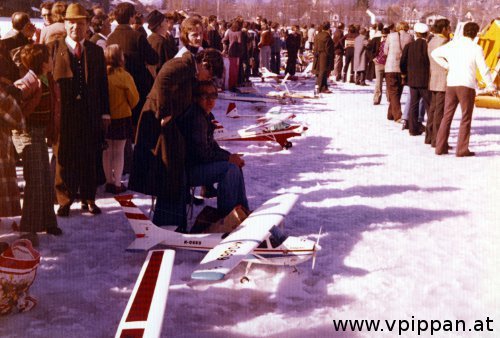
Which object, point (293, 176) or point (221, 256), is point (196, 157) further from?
point (293, 176)

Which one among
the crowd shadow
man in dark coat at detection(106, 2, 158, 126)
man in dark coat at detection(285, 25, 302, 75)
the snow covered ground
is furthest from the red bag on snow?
man in dark coat at detection(285, 25, 302, 75)

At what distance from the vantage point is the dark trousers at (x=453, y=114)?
884cm

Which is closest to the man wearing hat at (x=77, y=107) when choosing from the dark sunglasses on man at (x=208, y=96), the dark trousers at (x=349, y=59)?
the dark sunglasses on man at (x=208, y=96)

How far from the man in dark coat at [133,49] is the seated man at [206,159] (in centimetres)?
224

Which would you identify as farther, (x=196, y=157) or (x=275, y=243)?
(x=196, y=157)

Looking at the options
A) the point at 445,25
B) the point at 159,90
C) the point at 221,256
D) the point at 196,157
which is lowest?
the point at 221,256

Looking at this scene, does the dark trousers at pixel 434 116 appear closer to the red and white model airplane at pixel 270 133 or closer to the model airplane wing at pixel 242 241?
the red and white model airplane at pixel 270 133

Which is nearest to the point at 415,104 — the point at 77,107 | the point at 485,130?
the point at 485,130

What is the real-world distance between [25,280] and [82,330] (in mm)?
561

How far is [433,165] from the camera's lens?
29.1ft

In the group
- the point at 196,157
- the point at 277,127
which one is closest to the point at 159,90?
the point at 196,157

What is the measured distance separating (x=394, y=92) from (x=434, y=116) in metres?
2.46

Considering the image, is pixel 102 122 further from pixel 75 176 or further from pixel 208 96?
pixel 208 96

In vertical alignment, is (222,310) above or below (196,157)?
below
